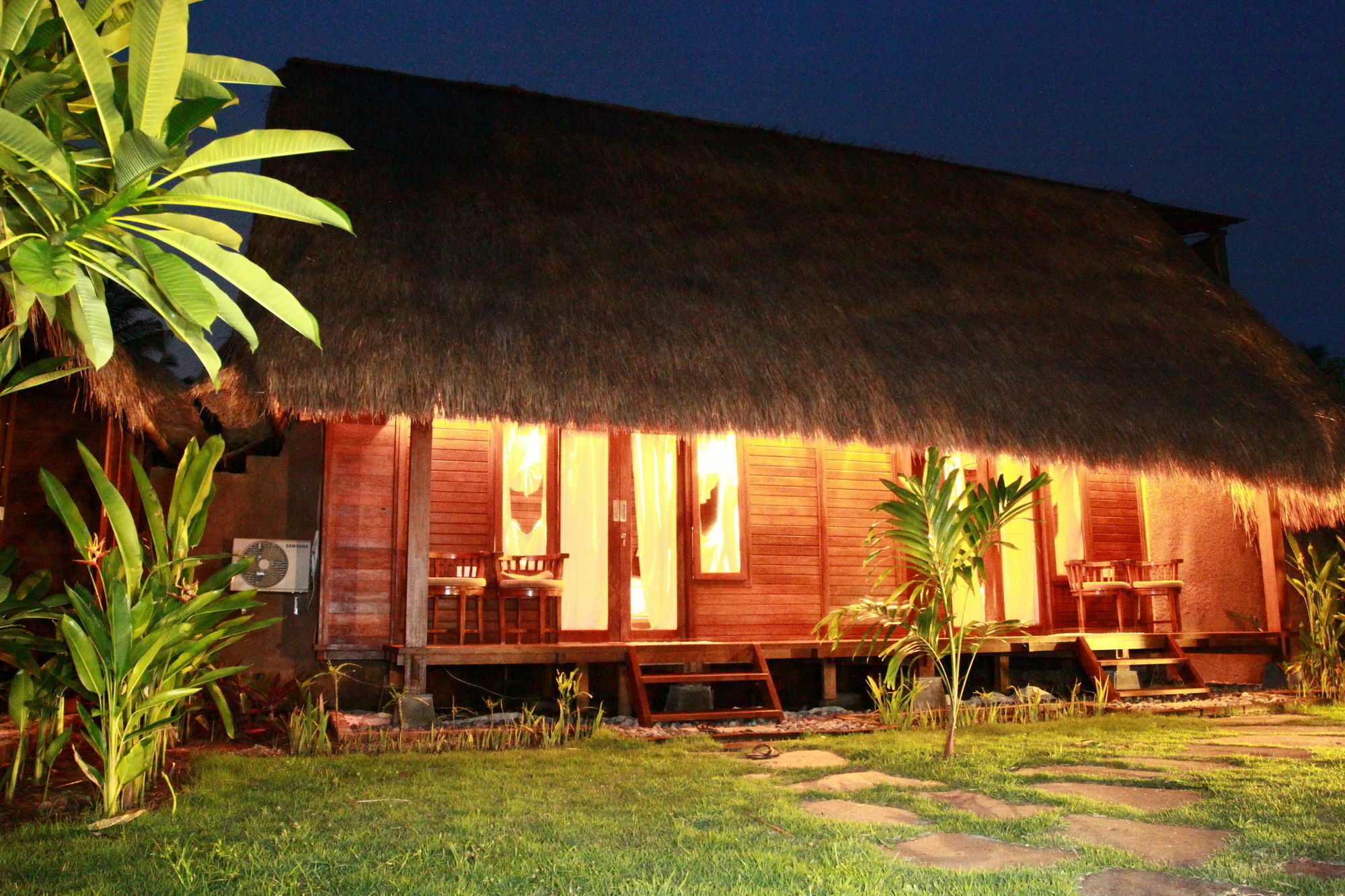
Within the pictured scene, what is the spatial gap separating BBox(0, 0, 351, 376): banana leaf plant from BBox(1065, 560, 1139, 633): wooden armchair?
26.0ft

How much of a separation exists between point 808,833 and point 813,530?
5.08 m

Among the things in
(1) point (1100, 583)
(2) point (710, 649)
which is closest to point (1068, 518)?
(1) point (1100, 583)

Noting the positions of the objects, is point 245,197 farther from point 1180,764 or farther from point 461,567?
point 461,567

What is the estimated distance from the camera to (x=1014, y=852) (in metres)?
3.03

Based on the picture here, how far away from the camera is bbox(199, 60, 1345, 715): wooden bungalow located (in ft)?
20.1

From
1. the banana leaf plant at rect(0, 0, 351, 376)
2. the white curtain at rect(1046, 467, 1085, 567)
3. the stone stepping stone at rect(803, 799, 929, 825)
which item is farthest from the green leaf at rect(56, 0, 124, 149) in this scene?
the white curtain at rect(1046, 467, 1085, 567)

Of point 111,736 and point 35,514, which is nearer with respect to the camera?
point 111,736

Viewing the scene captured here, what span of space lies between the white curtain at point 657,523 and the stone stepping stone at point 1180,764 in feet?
12.4

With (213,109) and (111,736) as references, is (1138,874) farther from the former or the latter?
(111,736)

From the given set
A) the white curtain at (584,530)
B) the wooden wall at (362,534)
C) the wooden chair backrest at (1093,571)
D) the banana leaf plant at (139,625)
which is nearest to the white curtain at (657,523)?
the white curtain at (584,530)

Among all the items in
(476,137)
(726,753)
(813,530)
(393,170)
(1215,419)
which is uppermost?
(476,137)

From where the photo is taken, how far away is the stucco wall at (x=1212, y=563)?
8.78 meters

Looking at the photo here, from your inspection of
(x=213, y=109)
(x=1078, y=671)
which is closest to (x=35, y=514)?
(x=213, y=109)

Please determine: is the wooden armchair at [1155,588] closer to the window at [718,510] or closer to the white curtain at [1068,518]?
the white curtain at [1068,518]
